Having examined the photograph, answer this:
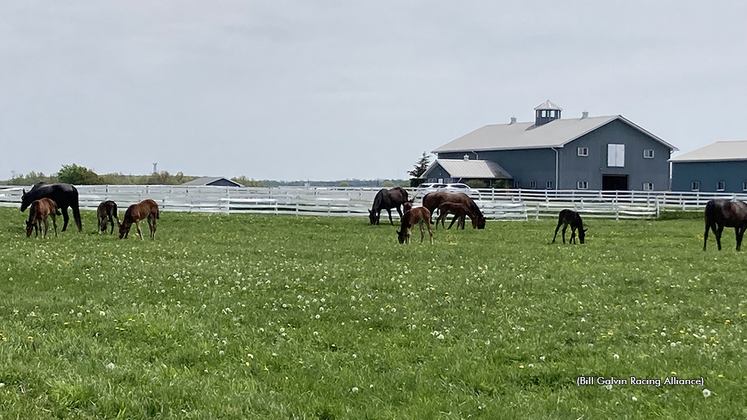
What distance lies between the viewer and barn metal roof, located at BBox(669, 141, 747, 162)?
61559mm

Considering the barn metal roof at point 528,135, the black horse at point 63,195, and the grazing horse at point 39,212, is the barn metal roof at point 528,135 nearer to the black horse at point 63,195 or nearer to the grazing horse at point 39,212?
the black horse at point 63,195

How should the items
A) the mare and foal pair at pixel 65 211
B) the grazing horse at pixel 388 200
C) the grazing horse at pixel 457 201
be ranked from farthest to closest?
the grazing horse at pixel 388 200, the grazing horse at pixel 457 201, the mare and foal pair at pixel 65 211

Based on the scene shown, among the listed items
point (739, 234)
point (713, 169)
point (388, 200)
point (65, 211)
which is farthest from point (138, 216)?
point (713, 169)

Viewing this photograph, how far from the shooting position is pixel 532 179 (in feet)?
208

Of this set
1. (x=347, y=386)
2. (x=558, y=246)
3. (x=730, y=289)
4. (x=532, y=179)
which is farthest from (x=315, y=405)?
(x=532, y=179)

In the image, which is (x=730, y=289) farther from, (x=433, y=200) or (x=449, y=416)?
(x=433, y=200)

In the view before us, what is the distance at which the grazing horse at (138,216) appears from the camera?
69.5ft

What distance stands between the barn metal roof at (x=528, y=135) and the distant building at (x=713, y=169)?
85.0 inches

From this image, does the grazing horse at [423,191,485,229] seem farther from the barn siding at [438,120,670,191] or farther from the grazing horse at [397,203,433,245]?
the barn siding at [438,120,670,191]

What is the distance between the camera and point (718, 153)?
2498 inches

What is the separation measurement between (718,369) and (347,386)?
343cm

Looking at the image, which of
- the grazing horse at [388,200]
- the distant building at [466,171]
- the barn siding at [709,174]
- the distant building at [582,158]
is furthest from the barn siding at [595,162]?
the grazing horse at [388,200]

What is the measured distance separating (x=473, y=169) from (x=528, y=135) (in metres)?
6.47

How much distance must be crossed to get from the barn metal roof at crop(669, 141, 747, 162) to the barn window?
16.3ft
